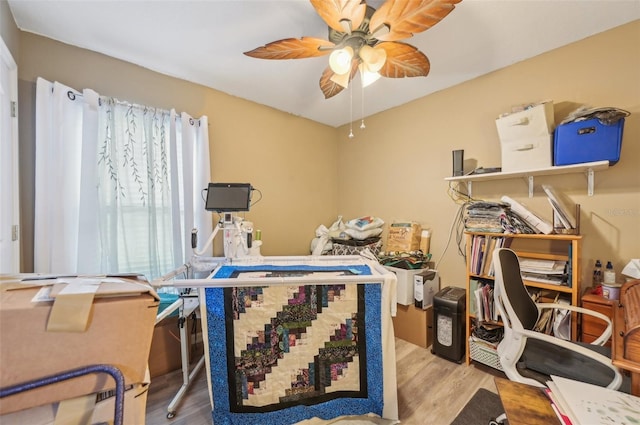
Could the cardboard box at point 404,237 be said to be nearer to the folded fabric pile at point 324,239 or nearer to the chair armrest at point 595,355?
the folded fabric pile at point 324,239

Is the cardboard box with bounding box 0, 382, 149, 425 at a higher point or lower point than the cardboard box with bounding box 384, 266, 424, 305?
higher

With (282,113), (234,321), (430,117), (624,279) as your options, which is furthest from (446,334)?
(282,113)

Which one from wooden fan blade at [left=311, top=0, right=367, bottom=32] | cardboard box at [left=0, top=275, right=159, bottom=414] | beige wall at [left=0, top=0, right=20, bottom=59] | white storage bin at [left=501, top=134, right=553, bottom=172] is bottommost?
cardboard box at [left=0, top=275, right=159, bottom=414]

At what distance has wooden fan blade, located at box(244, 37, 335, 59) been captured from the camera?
1.38 m

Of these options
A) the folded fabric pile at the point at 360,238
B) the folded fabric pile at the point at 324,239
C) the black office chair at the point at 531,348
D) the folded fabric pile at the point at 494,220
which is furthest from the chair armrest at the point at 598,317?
the folded fabric pile at the point at 324,239

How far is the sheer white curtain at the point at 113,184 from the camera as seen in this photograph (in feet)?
5.57

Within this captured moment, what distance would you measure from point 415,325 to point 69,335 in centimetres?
245

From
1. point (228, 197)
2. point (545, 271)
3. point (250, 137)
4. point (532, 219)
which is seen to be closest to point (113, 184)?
point (228, 197)

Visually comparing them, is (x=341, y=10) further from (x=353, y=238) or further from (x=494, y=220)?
(x=353, y=238)

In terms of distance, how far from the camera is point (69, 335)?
0.63 meters

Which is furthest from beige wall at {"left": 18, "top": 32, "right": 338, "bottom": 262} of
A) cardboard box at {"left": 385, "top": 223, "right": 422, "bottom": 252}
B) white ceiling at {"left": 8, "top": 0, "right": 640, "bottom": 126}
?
cardboard box at {"left": 385, "top": 223, "right": 422, "bottom": 252}

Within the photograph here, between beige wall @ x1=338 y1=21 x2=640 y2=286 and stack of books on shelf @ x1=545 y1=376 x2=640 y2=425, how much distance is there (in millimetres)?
1622

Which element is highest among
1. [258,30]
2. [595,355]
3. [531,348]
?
[258,30]

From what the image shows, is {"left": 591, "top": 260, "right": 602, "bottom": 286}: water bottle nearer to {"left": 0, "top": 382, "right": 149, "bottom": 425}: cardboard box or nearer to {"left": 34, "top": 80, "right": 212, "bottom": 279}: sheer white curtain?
{"left": 0, "top": 382, "right": 149, "bottom": 425}: cardboard box
